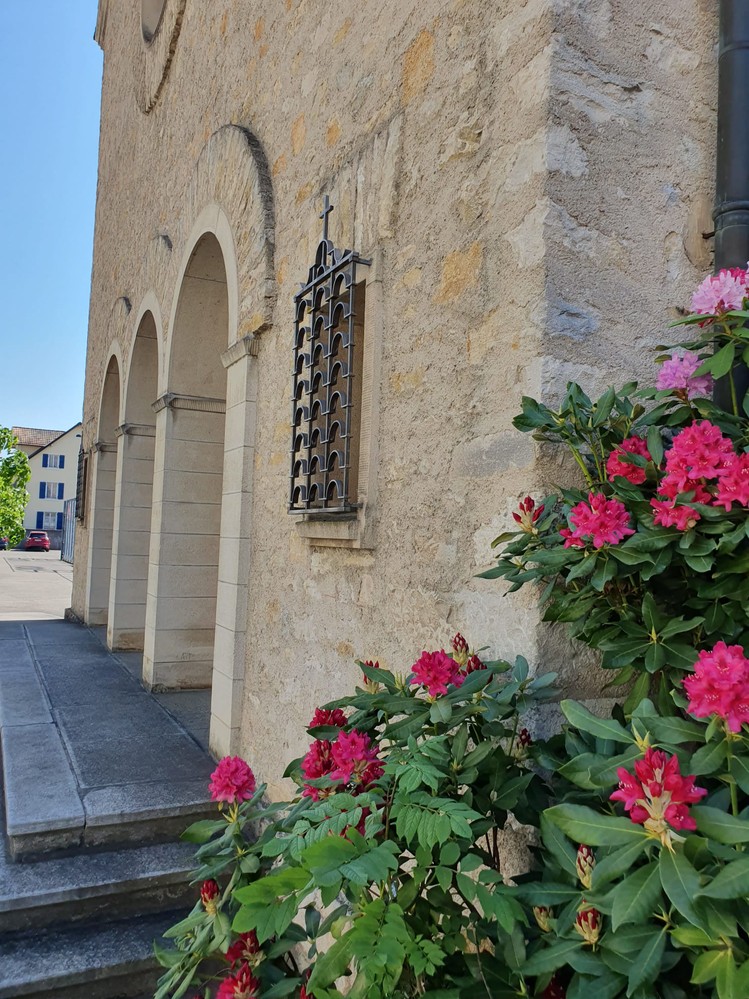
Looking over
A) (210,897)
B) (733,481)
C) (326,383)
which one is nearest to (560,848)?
(733,481)

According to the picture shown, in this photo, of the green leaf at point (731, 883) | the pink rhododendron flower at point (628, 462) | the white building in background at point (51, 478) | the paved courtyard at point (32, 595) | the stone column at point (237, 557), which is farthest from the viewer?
the white building in background at point (51, 478)

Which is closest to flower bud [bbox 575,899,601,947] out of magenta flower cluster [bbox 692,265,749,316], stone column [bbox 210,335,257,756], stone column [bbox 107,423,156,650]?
magenta flower cluster [bbox 692,265,749,316]

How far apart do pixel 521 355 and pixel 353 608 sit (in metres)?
1.21

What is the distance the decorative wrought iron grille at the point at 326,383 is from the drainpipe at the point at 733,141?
1176 mm

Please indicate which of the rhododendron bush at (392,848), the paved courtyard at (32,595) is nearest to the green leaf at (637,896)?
the rhododendron bush at (392,848)

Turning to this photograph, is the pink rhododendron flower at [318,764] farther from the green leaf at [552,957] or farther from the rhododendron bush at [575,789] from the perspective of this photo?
the green leaf at [552,957]

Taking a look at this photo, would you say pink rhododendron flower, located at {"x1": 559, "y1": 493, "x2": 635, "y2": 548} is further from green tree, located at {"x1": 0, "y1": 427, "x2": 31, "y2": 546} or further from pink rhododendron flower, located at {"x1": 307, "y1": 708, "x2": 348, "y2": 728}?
green tree, located at {"x1": 0, "y1": 427, "x2": 31, "y2": 546}

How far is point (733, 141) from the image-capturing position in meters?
1.94

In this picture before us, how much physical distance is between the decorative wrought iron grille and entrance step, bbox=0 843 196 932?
5.35ft

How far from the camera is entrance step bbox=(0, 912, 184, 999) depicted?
256 cm

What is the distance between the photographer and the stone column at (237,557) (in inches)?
149

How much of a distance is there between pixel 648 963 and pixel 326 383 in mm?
2164

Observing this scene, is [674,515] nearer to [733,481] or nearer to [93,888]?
[733,481]

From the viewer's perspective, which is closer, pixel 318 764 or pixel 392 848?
pixel 392 848
